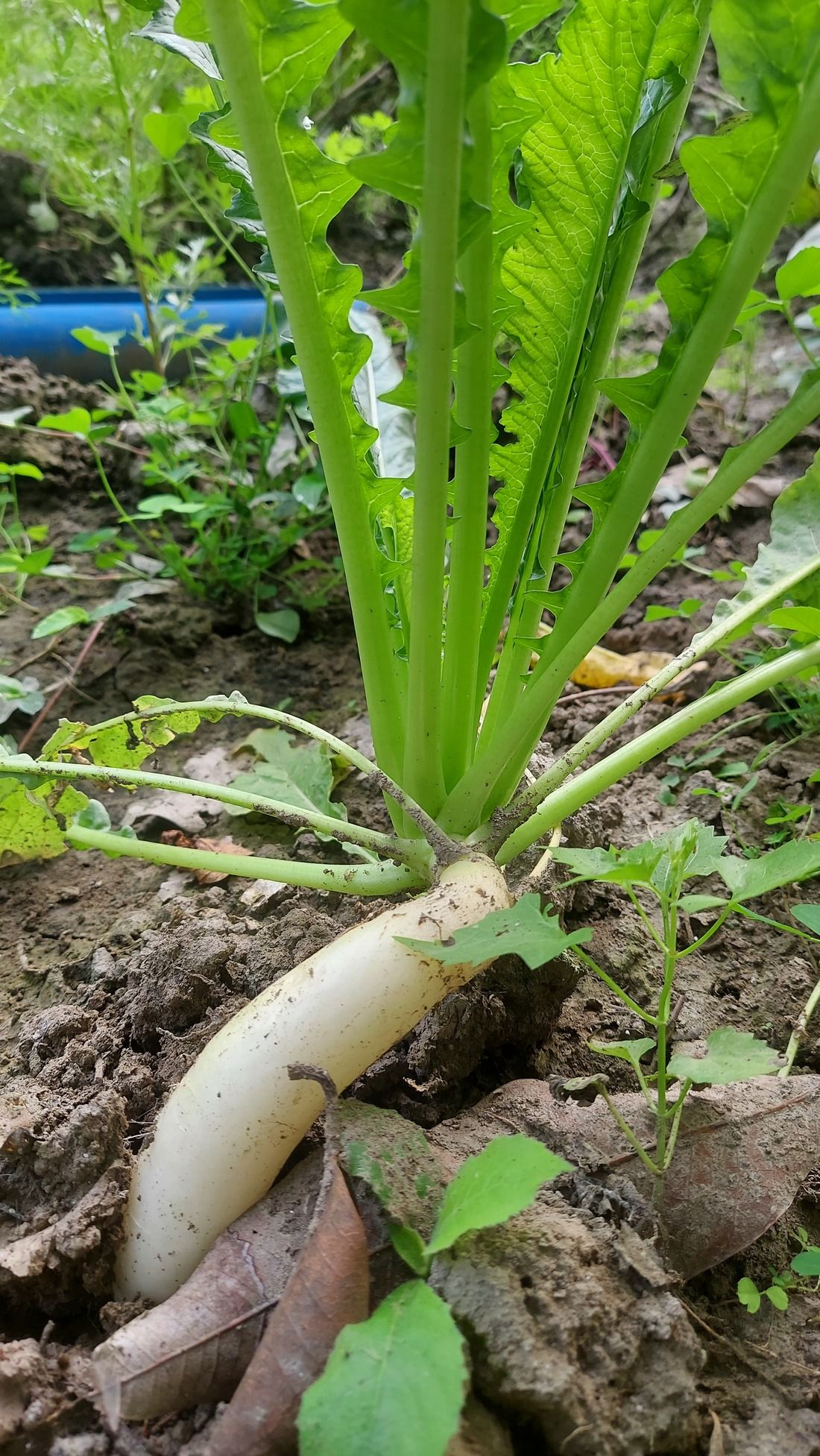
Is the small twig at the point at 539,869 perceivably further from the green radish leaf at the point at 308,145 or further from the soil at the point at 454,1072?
the green radish leaf at the point at 308,145

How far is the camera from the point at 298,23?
669mm

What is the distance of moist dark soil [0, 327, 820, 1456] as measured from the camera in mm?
592

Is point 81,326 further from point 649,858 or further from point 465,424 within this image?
point 649,858

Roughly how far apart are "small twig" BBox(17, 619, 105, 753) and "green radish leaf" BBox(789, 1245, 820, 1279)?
1367 millimetres

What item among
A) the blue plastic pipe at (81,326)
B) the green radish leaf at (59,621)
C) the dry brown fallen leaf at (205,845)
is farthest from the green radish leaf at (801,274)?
the blue plastic pipe at (81,326)

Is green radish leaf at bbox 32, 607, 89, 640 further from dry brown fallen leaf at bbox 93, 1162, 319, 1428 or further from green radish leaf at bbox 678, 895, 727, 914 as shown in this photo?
green radish leaf at bbox 678, 895, 727, 914

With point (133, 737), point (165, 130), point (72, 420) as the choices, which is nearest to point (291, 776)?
point (133, 737)

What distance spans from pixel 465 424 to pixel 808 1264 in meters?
0.76

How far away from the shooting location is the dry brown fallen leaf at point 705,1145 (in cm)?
71

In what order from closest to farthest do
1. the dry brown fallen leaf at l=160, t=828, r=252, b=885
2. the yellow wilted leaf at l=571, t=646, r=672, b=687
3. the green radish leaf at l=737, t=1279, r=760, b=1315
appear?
the green radish leaf at l=737, t=1279, r=760, b=1315, the dry brown fallen leaf at l=160, t=828, r=252, b=885, the yellow wilted leaf at l=571, t=646, r=672, b=687

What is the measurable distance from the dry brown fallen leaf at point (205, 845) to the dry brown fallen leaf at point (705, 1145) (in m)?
0.60

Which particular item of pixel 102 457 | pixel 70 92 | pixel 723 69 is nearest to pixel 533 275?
pixel 723 69

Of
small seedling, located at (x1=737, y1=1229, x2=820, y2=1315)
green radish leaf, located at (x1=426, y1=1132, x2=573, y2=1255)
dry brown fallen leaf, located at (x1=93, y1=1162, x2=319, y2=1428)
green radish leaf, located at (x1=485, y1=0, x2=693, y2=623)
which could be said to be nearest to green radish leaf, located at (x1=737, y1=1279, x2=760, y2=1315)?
small seedling, located at (x1=737, y1=1229, x2=820, y2=1315)

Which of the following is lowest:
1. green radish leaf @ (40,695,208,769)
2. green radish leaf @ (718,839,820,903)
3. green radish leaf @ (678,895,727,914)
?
green radish leaf @ (718,839,820,903)
